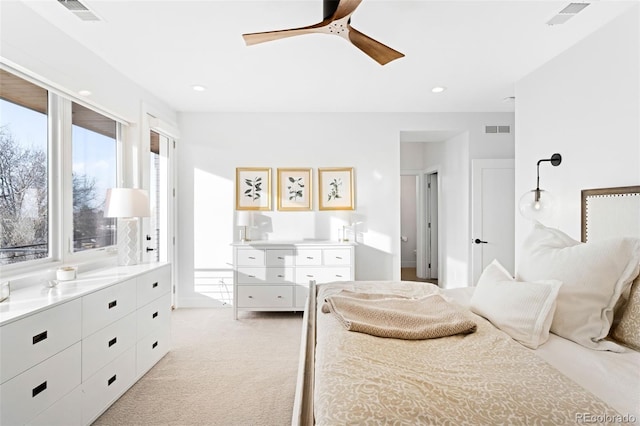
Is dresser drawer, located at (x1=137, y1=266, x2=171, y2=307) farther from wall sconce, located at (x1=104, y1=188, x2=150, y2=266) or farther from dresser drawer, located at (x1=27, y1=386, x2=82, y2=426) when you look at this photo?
dresser drawer, located at (x1=27, y1=386, x2=82, y2=426)

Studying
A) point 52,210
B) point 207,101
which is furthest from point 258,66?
point 52,210

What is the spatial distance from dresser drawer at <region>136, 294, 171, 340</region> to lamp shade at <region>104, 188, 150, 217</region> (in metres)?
0.76

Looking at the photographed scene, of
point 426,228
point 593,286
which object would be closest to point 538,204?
point 593,286

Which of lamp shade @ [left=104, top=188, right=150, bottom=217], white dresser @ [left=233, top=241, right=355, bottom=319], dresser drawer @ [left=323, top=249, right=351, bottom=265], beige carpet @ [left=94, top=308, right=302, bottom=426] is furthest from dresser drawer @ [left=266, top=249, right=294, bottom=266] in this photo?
lamp shade @ [left=104, top=188, right=150, bottom=217]

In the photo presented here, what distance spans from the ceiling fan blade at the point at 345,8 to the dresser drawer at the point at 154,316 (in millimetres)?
2462

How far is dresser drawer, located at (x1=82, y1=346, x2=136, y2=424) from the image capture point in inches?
77.6

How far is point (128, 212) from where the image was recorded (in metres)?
2.65

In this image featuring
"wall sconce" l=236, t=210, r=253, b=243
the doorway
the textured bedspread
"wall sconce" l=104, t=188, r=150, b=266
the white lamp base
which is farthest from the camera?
the doorway

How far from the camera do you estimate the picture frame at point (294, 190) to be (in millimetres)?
4414

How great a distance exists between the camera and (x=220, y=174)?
445cm

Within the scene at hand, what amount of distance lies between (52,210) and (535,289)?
3.13 metres

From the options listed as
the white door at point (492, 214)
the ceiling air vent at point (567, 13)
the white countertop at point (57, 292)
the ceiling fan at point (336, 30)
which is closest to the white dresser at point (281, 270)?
the white countertop at point (57, 292)

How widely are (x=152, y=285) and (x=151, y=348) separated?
0.52 m

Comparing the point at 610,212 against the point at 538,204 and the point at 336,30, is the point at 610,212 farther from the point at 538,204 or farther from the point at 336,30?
the point at 336,30
